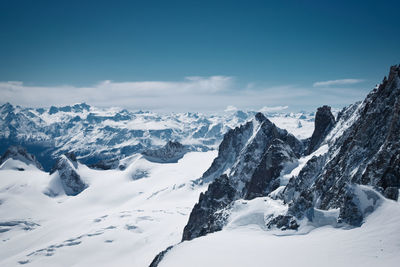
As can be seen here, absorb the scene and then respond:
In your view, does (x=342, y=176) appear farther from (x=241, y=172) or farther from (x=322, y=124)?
(x=241, y=172)

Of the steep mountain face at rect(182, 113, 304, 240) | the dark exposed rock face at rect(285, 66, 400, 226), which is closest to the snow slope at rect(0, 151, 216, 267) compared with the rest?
the steep mountain face at rect(182, 113, 304, 240)

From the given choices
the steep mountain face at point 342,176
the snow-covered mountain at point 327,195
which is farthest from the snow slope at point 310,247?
the steep mountain face at point 342,176

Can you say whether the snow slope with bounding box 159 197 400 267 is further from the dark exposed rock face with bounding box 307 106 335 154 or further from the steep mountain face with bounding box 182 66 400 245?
the dark exposed rock face with bounding box 307 106 335 154

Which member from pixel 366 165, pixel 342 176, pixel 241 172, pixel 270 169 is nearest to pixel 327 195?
pixel 342 176

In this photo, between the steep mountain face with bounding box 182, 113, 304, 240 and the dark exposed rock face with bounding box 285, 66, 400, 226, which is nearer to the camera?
the dark exposed rock face with bounding box 285, 66, 400, 226

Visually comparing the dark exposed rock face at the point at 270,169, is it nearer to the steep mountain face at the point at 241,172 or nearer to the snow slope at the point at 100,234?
the steep mountain face at the point at 241,172

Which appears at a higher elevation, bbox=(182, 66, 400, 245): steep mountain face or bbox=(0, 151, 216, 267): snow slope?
bbox=(182, 66, 400, 245): steep mountain face

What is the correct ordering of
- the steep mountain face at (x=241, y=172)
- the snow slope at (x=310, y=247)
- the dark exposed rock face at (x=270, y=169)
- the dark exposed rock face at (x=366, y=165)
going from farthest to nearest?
1. the dark exposed rock face at (x=270, y=169)
2. the steep mountain face at (x=241, y=172)
3. the dark exposed rock face at (x=366, y=165)
4. the snow slope at (x=310, y=247)
